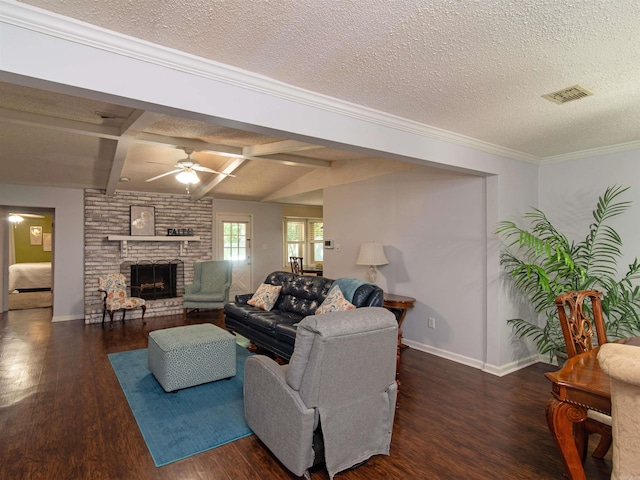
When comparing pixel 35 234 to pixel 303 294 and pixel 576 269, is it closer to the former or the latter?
pixel 303 294

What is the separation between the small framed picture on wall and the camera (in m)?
11.2

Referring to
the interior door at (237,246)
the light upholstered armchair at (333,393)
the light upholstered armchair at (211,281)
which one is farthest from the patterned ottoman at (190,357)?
the interior door at (237,246)

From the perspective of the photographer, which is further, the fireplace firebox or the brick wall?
the fireplace firebox

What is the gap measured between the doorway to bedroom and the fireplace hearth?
150 cm

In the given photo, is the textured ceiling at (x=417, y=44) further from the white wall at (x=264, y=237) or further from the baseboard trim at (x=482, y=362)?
the white wall at (x=264, y=237)

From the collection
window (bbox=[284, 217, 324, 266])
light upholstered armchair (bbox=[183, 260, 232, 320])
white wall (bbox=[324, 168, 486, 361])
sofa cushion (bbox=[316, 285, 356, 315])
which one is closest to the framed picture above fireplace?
light upholstered armchair (bbox=[183, 260, 232, 320])

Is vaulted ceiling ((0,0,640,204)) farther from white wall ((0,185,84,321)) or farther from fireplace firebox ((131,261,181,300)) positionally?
fireplace firebox ((131,261,181,300))

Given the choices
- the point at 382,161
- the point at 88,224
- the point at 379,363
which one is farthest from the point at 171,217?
the point at 379,363

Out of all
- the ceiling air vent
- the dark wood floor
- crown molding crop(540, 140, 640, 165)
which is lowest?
the dark wood floor

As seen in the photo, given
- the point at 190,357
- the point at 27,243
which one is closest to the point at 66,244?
the point at 190,357

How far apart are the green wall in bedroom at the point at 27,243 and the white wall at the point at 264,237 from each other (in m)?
7.29

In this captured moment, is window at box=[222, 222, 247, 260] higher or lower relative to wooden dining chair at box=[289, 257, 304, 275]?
higher

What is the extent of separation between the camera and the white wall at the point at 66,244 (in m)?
6.38

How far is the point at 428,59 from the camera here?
1944 mm
